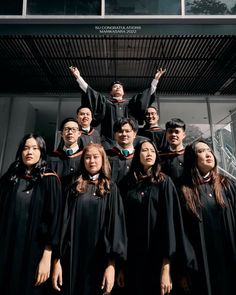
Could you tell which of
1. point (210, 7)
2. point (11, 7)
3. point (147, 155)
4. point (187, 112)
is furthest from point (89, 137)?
point (187, 112)

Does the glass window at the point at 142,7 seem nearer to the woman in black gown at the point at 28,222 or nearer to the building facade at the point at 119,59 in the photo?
the building facade at the point at 119,59

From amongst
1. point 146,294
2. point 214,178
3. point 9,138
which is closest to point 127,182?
point 214,178

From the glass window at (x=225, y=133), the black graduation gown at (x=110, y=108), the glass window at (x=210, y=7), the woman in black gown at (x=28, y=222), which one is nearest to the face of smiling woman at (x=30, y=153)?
the woman in black gown at (x=28, y=222)

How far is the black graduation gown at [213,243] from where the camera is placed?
2.26 metres

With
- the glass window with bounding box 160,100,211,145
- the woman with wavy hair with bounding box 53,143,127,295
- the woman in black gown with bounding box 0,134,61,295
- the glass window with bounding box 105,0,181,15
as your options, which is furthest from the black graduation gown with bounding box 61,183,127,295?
the glass window with bounding box 160,100,211,145

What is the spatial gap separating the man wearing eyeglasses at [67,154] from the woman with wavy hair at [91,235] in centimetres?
82

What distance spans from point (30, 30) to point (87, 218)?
4.77 metres

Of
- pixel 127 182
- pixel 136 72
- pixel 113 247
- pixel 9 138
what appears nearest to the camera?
pixel 113 247

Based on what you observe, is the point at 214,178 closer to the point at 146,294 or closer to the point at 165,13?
the point at 146,294

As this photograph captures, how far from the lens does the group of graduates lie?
2248 mm

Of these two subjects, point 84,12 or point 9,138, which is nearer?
point 84,12

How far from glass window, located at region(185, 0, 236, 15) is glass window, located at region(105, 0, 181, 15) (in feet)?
0.94

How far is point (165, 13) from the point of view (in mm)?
5559

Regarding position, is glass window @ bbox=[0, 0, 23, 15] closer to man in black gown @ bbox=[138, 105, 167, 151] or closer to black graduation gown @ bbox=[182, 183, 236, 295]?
man in black gown @ bbox=[138, 105, 167, 151]
